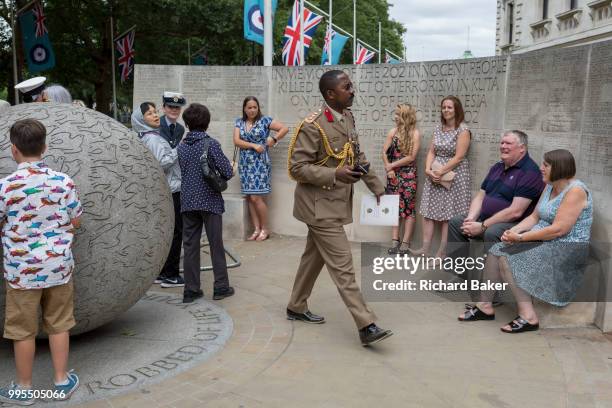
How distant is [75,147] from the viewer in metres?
3.99

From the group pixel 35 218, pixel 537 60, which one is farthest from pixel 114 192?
pixel 537 60

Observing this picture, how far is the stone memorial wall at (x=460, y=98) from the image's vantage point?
17.0ft

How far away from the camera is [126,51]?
67.8 ft

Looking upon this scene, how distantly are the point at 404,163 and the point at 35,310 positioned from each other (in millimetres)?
4919

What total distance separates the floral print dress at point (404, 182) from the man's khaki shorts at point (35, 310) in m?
4.71

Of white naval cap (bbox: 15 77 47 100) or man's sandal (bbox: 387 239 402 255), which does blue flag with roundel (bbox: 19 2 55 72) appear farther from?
man's sandal (bbox: 387 239 402 255)

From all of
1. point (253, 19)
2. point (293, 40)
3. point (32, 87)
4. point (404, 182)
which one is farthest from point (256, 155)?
point (293, 40)

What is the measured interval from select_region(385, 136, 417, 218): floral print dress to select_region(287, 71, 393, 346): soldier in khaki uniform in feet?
8.89

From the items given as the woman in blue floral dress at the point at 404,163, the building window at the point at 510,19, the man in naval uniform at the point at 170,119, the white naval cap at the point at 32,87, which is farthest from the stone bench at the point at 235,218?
the building window at the point at 510,19

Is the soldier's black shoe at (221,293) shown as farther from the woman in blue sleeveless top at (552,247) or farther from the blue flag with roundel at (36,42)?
the blue flag with roundel at (36,42)

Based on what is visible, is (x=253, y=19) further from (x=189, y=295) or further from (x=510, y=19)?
(x=510, y=19)

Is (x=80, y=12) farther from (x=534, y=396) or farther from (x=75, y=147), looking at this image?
(x=534, y=396)

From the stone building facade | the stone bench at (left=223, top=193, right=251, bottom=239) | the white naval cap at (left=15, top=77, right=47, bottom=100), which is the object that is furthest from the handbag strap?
the stone building facade

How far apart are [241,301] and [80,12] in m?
20.1
